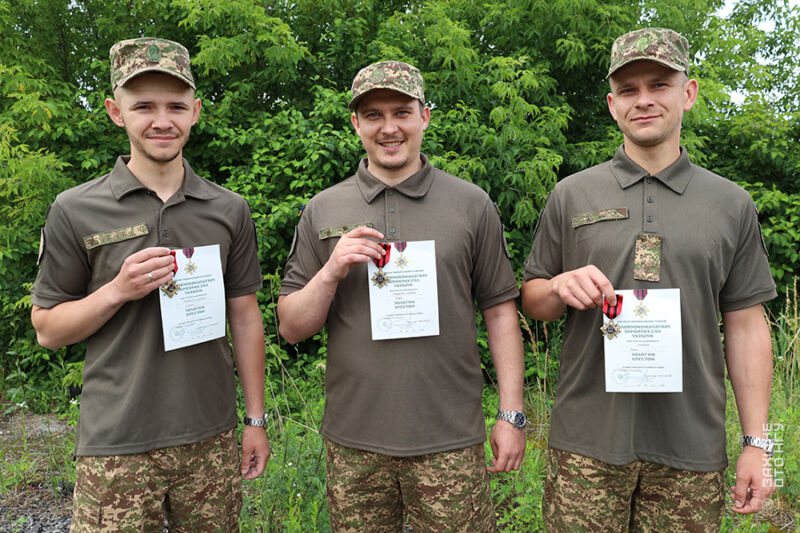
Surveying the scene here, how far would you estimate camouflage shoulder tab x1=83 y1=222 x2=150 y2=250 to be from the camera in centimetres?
193

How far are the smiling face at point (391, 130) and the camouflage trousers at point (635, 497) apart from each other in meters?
1.21

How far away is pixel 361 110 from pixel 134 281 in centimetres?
100

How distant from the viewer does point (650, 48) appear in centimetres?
191

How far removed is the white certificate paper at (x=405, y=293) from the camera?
198cm

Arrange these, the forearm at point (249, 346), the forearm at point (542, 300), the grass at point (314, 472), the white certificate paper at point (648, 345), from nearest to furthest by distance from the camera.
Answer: the white certificate paper at point (648, 345)
the forearm at point (542, 300)
the forearm at point (249, 346)
the grass at point (314, 472)

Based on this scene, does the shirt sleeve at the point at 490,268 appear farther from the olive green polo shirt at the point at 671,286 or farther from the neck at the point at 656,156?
the neck at the point at 656,156

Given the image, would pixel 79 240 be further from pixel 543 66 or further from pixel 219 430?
pixel 543 66

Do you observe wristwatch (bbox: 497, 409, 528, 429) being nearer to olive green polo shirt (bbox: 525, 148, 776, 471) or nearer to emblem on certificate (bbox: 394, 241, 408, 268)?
olive green polo shirt (bbox: 525, 148, 776, 471)

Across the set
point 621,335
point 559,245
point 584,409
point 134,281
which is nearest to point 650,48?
point 559,245

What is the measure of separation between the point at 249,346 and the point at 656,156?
1.70m

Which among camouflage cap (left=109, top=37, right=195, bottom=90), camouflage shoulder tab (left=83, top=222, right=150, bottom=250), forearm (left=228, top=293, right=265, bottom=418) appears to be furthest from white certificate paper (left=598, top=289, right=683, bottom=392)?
camouflage cap (left=109, top=37, right=195, bottom=90)

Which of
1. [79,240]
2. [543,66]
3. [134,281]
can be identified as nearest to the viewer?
[134,281]

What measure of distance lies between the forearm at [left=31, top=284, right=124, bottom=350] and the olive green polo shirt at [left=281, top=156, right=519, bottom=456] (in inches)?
23.9

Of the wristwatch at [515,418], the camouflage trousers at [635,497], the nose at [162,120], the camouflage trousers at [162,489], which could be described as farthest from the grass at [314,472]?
the nose at [162,120]
